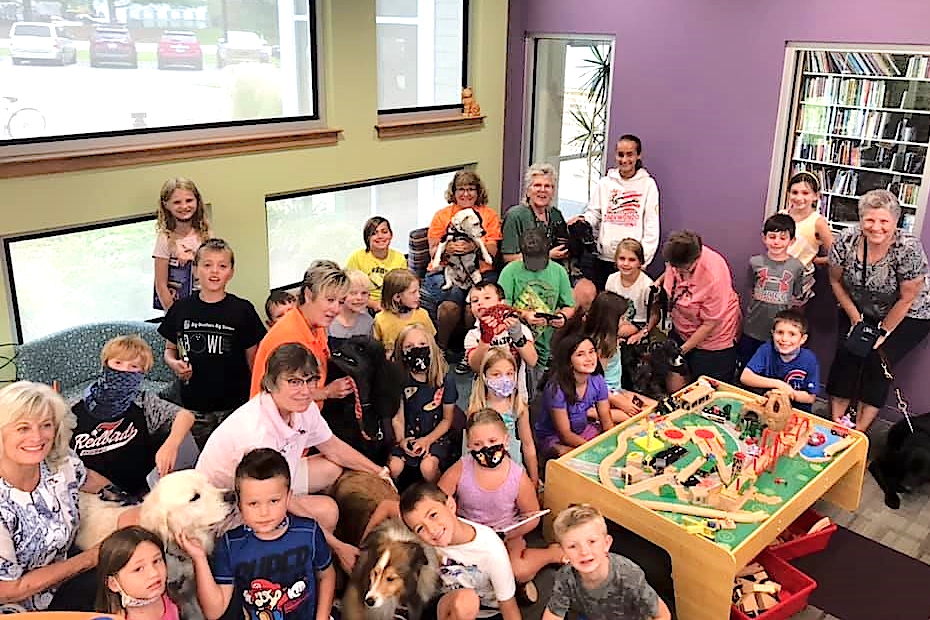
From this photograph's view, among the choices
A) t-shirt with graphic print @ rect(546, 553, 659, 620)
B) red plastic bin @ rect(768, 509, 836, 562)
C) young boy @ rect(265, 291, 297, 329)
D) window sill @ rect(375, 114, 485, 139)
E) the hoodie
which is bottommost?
red plastic bin @ rect(768, 509, 836, 562)

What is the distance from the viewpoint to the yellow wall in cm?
415

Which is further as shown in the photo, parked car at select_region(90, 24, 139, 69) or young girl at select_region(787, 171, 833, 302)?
young girl at select_region(787, 171, 833, 302)

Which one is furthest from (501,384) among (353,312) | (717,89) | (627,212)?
(717,89)

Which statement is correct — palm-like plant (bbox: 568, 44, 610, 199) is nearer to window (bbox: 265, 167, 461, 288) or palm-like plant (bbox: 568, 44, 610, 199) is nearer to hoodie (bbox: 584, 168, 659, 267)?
hoodie (bbox: 584, 168, 659, 267)

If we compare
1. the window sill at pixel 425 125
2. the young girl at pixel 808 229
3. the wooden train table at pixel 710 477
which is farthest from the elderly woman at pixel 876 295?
the window sill at pixel 425 125

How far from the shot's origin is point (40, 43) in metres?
4.08

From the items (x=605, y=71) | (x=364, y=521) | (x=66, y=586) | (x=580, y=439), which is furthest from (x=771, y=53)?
(x=66, y=586)

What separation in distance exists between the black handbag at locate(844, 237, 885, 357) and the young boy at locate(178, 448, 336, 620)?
316cm

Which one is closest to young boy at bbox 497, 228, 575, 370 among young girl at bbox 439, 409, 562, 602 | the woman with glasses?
young girl at bbox 439, 409, 562, 602

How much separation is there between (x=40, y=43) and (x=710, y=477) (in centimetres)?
385

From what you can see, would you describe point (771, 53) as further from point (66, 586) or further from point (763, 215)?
point (66, 586)

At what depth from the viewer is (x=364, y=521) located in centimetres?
300

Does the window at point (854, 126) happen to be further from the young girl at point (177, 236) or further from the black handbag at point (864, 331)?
the young girl at point (177, 236)

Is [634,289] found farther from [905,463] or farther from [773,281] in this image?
[905,463]
